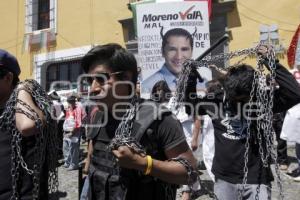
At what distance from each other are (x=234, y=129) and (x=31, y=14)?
15133 millimetres

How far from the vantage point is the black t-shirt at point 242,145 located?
3379 millimetres

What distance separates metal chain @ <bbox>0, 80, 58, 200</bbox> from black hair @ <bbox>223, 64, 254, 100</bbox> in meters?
1.64

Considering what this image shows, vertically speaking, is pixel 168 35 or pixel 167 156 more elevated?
pixel 168 35

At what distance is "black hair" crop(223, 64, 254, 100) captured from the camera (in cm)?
350

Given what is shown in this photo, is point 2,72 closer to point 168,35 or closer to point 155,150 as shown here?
point 155,150

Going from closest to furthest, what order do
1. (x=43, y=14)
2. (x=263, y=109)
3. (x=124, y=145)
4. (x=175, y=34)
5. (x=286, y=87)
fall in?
(x=124, y=145)
(x=263, y=109)
(x=286, y=87)
(x=175, y=34)
(x=43, y=14)

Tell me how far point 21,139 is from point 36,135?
8 centimetres

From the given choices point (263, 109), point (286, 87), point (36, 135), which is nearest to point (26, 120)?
point (36, 135)

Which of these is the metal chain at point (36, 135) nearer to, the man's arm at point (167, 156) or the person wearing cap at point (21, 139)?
the person wearing cap at point (21, 139)

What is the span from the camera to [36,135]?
7.52 feet

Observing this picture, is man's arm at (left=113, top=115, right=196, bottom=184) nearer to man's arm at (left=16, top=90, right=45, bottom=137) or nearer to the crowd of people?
the crowd of people

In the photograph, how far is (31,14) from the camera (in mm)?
17219

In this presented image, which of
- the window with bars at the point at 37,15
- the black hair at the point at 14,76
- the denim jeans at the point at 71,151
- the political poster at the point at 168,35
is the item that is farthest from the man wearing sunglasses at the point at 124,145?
the window with bars at the point at 37,15

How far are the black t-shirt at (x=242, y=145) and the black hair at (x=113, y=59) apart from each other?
1518 mm
